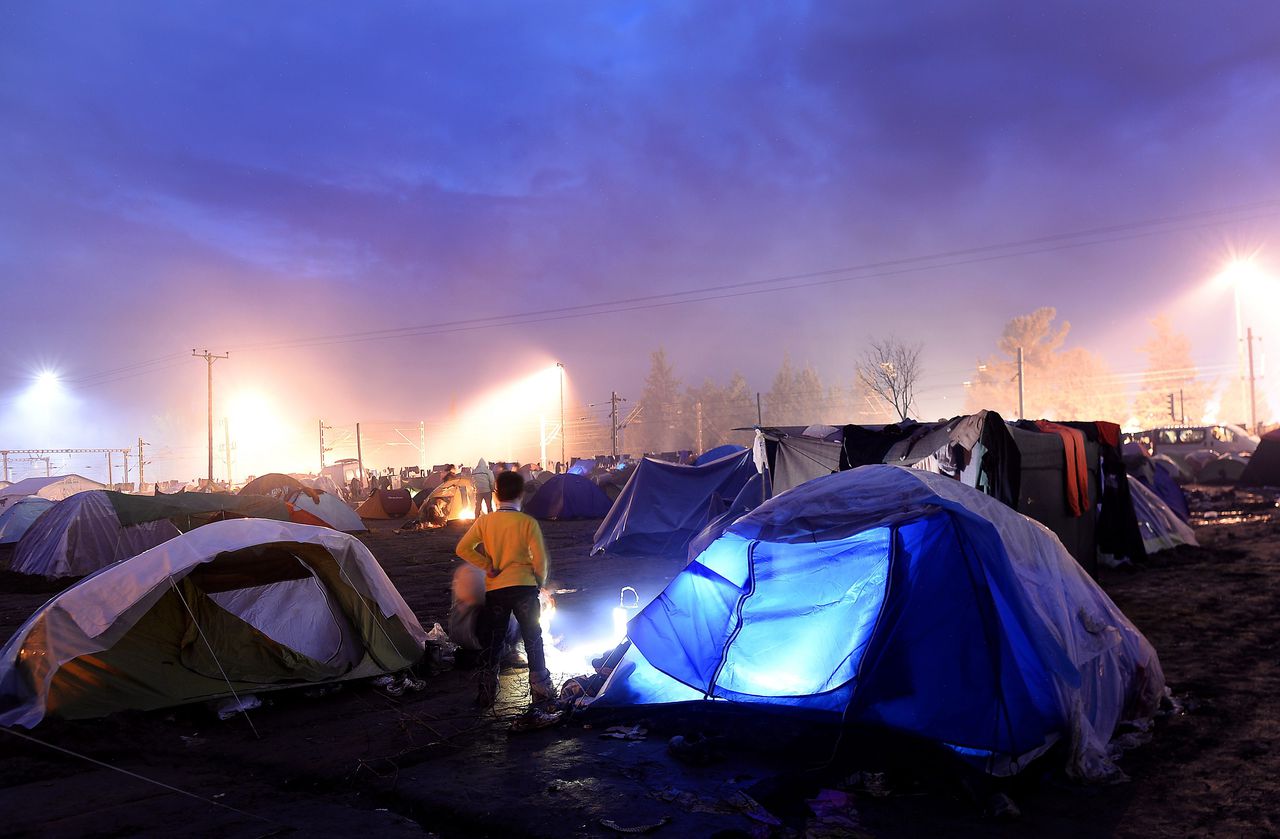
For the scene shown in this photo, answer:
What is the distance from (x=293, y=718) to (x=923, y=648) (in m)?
5.11

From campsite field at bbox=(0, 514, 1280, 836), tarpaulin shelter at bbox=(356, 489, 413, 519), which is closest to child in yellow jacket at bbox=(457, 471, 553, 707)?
campsite field at bbox=(0, 514, 1280, 836)

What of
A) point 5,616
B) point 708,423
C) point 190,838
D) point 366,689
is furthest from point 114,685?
point 708,423

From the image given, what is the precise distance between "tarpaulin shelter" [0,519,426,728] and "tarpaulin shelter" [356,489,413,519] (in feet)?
81.7

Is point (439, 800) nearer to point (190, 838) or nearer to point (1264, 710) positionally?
point (190, 838)

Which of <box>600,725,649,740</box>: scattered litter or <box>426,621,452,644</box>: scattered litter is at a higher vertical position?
<box>426,621,452,644</box>: scattered litter

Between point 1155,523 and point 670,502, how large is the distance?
8818 mm

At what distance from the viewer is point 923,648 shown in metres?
5.28

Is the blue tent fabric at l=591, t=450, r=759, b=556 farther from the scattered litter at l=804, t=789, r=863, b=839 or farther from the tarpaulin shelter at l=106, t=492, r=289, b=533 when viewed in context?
the scattered litter at l=804, t=789, r=863, b=839

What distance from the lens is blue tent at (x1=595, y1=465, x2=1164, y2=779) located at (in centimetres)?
495

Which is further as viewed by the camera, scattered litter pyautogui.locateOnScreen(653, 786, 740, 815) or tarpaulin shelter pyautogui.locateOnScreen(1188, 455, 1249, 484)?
tarpaulin shelter pyautogui.locateOnScreen(1188, 455, 1249, 484)

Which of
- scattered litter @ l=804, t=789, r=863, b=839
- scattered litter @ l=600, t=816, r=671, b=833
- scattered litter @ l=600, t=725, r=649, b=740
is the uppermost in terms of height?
scattered litter @ l=600, t=816, r=671, b=833

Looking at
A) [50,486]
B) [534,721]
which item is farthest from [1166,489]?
[50,486]

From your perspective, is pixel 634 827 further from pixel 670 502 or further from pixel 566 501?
pixel 566 501

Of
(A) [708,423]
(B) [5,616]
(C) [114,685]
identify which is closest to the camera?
(C) [114,685]
